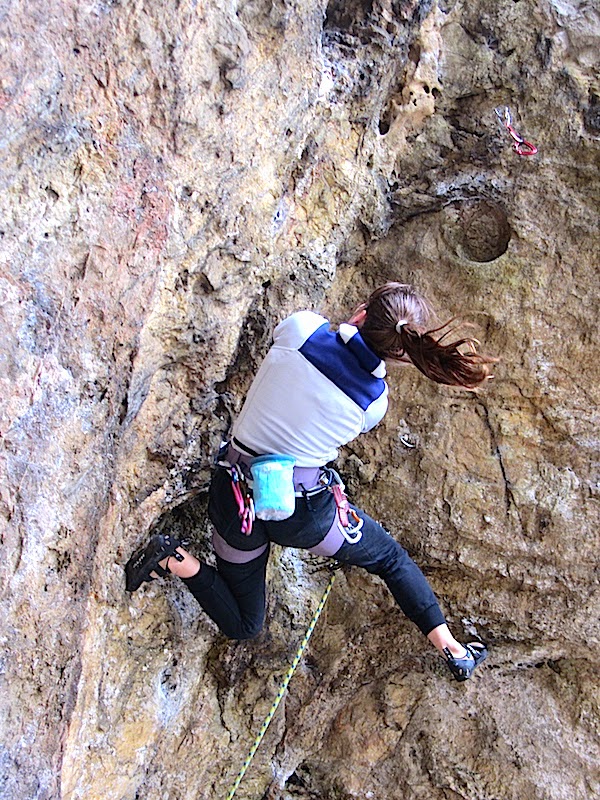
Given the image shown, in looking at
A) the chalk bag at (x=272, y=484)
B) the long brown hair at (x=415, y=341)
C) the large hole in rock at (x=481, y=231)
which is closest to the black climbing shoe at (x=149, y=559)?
the chalk bag at (x=272, y=484)

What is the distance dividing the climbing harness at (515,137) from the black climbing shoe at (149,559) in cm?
225

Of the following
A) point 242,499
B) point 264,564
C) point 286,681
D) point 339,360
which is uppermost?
point 339,360

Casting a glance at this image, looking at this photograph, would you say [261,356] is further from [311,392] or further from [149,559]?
[149,559]

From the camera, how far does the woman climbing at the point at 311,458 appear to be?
2143 millimetres

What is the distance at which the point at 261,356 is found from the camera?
293cm

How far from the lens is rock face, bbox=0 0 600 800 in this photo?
79.7 inches

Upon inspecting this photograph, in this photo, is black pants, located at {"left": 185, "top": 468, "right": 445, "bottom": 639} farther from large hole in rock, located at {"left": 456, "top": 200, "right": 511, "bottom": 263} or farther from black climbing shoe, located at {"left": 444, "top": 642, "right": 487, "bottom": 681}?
large hole in rock, located at {"left": 456, "top": 200, "right": 511, "bottom": 263}

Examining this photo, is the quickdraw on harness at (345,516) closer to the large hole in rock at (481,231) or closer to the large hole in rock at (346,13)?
the large hole in rock at (481,231)

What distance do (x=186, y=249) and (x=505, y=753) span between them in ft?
8.57

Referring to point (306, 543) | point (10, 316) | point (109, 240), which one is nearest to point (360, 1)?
point (109, 240)

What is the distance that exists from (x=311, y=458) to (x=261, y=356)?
64cm

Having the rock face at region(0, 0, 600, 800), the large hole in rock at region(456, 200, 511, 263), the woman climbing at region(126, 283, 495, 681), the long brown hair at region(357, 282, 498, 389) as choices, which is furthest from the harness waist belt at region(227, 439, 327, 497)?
the large hole in rock at region(456, 200, 511, 263)

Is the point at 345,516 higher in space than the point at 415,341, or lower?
lower

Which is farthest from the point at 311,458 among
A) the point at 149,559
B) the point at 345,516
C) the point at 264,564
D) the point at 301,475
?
the point at 149,559
